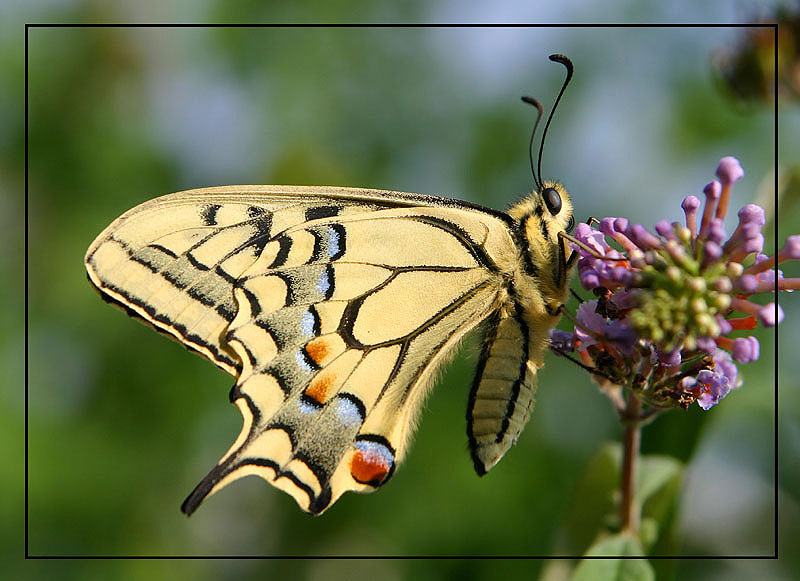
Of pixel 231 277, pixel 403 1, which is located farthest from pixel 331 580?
pixel 403 1

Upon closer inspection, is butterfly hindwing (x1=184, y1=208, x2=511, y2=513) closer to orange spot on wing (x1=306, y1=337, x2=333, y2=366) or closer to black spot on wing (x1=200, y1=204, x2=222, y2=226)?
orange spot on wing (x1=306, y1=337, x2=333, y2=366)

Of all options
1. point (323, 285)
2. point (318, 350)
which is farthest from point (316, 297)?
point (318, 350)

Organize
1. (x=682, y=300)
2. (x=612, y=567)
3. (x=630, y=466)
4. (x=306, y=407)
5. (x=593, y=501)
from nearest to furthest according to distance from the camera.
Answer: (x=682, y=300)
(x=612, y=567)
(x=630, y=466)
(x=306, y=407)
(x=593, y=501)

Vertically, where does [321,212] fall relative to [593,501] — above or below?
above

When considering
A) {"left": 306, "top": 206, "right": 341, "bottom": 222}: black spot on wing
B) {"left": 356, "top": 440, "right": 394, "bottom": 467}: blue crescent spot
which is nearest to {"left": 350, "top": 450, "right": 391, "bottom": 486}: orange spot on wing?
{"left": 356, "top": 440, "right": 394, "bottom": 467}: blue crescent spot

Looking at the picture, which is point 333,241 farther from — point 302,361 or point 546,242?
point 546,242

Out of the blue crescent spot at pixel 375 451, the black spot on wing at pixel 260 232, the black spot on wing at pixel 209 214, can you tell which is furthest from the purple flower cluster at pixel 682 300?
the black spot on wing at pixel 209 214

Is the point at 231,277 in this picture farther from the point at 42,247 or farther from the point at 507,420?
the point at 42,247
